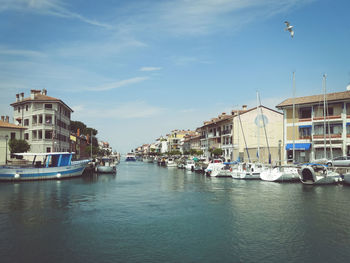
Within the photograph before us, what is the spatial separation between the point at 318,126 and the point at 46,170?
4704 centimetres

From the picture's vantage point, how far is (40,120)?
214 feet

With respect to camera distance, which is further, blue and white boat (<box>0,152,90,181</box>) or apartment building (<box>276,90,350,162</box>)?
apartment building (<box>276,90,350,162</box>)

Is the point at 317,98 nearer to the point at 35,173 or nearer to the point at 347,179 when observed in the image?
the point at 347,179

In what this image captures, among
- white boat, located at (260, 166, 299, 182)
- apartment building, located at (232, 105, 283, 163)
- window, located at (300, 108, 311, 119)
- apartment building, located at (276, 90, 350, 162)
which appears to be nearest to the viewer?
white boat, located at (260, 166, 299, 182)

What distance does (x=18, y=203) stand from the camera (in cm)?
2745

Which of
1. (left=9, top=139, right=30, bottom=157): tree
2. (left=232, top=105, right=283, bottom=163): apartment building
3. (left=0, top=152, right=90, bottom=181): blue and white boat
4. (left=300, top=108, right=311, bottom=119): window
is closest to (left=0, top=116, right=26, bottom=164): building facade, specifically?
(left=9, top=139, right=30, bottom=157): tree

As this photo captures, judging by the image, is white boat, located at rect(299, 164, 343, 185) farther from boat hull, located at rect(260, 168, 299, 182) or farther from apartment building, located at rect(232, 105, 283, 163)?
apartment building, located at rect(232, 105, 283, 163)

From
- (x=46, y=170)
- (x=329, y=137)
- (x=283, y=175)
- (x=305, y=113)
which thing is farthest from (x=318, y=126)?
(x=46, y=170)

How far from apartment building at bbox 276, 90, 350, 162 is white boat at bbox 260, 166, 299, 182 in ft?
25.6


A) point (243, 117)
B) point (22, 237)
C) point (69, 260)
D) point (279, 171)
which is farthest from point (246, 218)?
point (243, 117)

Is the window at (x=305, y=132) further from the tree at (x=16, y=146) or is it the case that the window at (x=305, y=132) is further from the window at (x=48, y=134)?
the tree at (x=16, y=146)

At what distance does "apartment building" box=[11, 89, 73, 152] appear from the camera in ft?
211

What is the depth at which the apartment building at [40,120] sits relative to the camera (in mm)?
64312

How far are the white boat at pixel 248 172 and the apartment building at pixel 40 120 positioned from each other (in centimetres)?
3870
